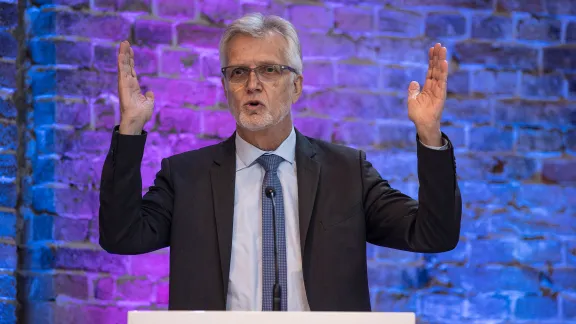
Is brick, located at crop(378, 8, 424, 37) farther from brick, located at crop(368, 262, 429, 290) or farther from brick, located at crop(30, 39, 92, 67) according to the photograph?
brick, located at crop(30, 39, 92, 67)

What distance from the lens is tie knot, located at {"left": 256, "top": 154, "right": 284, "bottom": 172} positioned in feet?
7.32

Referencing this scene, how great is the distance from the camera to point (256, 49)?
2250mm

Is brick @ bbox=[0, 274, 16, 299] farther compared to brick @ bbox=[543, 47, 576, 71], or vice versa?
brick @ bbox=[543, 47, 576, 71]

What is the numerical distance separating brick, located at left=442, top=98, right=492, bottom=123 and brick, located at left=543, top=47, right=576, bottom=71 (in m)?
0.30

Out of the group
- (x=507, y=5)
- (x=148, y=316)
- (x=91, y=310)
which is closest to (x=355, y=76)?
(x=507, y=5)

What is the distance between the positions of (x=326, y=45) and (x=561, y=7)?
95 cm

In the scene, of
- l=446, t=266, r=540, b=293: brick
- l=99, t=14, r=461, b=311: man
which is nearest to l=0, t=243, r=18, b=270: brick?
l=99, t=14, r=461, b=311: man

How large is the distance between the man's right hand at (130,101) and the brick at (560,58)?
64.7 inches

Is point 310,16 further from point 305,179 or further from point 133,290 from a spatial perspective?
point 133,290

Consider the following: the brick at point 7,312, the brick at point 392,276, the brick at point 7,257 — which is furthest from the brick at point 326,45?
the brick at point 7,312

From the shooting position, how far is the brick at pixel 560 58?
2.95m

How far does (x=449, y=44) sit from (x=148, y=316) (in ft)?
6.35

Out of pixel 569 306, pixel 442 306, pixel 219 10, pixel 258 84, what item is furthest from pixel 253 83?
pixel 569 306

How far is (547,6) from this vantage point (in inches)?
116
